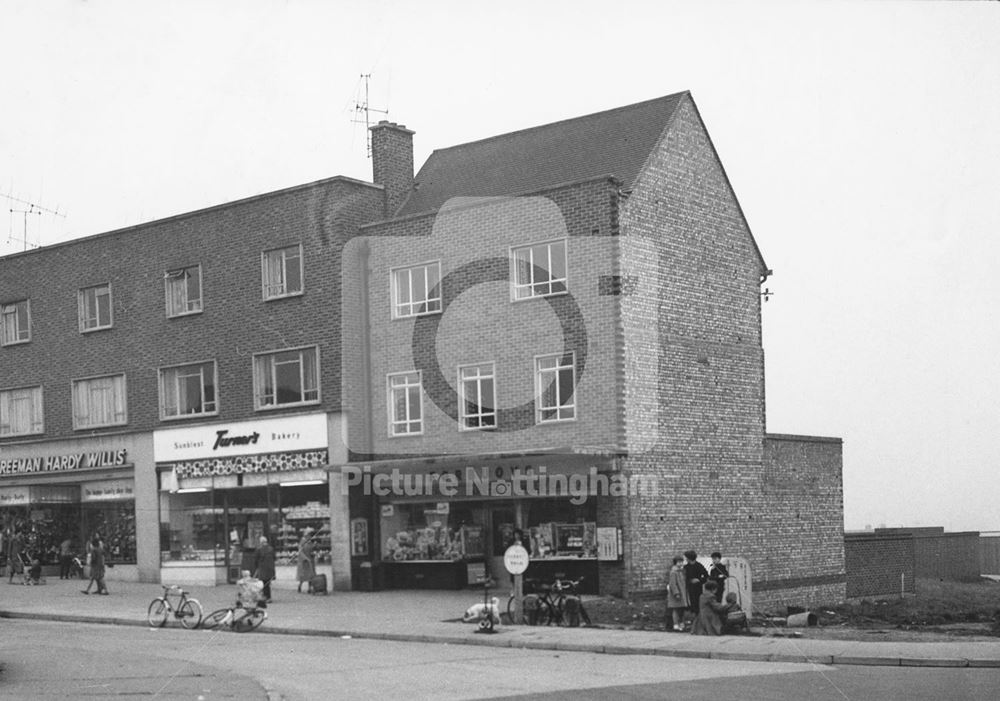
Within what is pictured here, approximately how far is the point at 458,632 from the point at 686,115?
15360 mm

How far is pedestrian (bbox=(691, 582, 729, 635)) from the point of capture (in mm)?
23641

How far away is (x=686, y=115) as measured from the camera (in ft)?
112

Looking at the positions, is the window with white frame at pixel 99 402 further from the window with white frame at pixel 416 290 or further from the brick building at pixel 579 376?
the window with white frame at pixel 416 290

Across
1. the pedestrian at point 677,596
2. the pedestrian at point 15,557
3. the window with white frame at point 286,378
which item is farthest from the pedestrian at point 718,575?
the pedestrian at point 15,557

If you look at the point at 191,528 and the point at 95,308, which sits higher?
the point at 95,308

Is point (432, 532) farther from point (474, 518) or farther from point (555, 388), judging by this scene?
point (555, 388)

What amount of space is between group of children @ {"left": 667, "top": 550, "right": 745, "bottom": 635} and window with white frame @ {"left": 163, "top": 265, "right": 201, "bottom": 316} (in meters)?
19.0

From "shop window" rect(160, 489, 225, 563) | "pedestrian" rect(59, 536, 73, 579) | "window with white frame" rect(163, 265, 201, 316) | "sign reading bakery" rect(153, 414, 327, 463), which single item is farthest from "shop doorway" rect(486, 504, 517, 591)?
"pedestrian" rect(59, 536, 73, 579)

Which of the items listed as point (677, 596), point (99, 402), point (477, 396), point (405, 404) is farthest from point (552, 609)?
point (99, 402)

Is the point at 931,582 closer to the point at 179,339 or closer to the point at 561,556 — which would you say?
the point at 561,556

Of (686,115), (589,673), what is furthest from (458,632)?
(686,115)

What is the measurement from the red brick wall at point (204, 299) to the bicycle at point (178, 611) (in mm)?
8353

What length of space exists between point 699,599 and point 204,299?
1969cm

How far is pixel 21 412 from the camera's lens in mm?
43906
